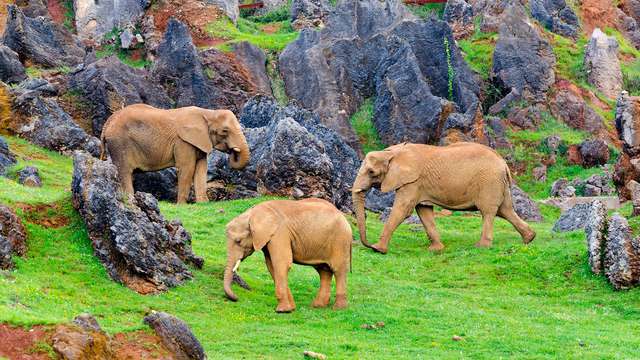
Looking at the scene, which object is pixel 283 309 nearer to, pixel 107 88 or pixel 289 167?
pixel 289 167

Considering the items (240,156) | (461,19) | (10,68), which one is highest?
(10,68)

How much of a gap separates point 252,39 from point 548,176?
15.0 m

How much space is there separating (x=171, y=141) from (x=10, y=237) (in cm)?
1329

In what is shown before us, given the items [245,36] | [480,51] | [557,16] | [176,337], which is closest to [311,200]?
[176,337]

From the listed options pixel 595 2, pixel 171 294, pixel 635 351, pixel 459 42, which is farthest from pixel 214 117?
pixel 595 2

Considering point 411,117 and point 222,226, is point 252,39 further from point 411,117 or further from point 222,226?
point 222,226

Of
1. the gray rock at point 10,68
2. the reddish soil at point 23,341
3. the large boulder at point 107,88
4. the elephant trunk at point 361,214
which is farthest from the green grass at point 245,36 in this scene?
the reddish soil at point 23,341

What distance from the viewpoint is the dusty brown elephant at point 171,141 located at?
3762 cm

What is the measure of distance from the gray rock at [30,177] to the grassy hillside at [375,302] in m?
4.43

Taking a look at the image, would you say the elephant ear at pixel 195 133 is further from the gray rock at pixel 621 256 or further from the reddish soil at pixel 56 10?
the reddish soil at pixel 56 10

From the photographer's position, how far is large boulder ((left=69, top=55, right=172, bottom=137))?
47188 mm

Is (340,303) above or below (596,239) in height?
above

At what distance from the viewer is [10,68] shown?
48.5 m

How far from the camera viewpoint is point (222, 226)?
33.8m
